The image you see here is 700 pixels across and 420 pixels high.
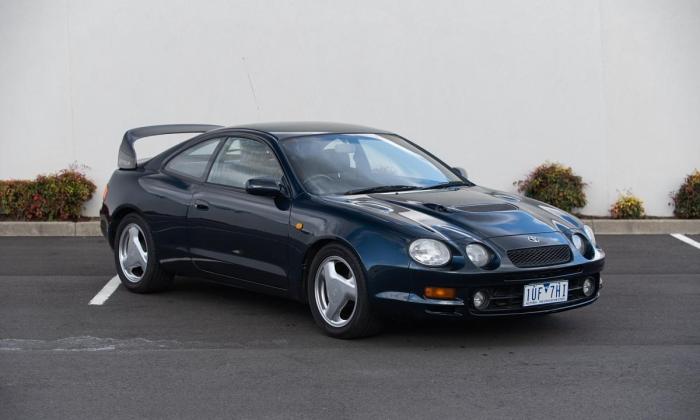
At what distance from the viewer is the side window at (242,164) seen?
8.05 metres

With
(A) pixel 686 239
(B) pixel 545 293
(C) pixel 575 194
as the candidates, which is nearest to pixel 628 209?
(C) pixel 575 194

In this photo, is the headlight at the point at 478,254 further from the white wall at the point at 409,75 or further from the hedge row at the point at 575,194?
the white wall at the point at 409,75

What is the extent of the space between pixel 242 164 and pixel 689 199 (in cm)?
668

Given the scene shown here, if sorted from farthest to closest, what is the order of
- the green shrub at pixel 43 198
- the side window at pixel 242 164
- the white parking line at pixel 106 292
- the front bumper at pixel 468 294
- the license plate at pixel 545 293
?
the green shrub at pixel 43 198
the white parking line at pixel 106 292
the side window at pixel 242 164
the license plate at pixel 545 293
the front bumper at pixel 468 294

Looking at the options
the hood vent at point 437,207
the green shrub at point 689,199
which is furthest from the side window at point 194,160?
the green shrub at point 689,199

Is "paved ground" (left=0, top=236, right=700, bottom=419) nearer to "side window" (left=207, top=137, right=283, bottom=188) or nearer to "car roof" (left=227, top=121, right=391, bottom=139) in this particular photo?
"side window" (left=207, top=137, right=283, bottom=188)

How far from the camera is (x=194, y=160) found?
8695 mm

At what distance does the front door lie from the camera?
769cm

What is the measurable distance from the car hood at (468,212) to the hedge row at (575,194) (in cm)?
509

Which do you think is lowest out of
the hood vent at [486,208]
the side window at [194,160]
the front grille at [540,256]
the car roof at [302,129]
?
the front grille at [540,256]

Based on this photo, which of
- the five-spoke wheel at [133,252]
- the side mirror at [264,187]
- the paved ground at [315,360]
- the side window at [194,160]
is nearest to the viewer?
the paved ground at [315,360]

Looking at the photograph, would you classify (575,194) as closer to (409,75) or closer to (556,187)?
(556,187)

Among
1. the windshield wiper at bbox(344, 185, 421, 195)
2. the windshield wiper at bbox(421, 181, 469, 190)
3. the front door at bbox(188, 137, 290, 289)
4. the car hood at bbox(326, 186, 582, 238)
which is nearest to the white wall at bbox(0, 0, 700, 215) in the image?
the windshield wiper at bbox(421, 181, 469, 190)

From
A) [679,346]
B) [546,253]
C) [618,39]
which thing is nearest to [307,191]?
[546,253]
